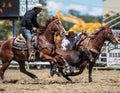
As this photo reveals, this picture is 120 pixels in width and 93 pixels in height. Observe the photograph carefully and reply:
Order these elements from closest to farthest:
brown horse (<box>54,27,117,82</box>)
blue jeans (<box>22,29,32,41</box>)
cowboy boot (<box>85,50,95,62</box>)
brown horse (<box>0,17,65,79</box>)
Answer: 1. brown horse (<box>0,17,65,79</box>)
2. blue jeans (<box>22,29,32,41</box>)
3. cowboy boot (<box>85,50,95,62</box>)
4. brown horse (<box>54,27,117,82</box>)

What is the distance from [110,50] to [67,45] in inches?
326

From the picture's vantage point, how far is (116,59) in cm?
2569

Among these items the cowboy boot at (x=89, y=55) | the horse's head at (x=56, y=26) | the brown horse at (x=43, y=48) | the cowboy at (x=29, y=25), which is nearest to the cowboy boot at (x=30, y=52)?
the cowboy at (x=29, y=25)

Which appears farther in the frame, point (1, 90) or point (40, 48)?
point (40, 48)

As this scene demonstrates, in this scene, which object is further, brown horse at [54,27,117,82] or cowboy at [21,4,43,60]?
brown horse at [54,27,117,82]

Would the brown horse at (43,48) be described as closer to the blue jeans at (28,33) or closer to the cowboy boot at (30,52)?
the cowboy boot at (30,52)

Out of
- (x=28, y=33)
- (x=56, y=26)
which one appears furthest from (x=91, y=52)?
(x=28, y=33)

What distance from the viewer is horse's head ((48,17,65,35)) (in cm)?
1584

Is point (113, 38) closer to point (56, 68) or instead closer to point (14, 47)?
point (56, 68)

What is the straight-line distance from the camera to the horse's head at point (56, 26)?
15.8 meters

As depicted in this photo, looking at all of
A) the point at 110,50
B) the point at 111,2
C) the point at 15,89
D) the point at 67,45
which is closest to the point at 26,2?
the point at 110,50

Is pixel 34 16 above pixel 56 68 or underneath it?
above

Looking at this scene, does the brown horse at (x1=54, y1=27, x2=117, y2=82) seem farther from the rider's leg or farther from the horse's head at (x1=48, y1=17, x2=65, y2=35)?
the rider's leg

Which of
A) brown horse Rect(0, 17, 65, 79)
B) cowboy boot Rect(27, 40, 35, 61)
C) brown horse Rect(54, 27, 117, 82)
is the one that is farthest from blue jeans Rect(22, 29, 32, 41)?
brown horse Rect(54, 27, 117, 82)
